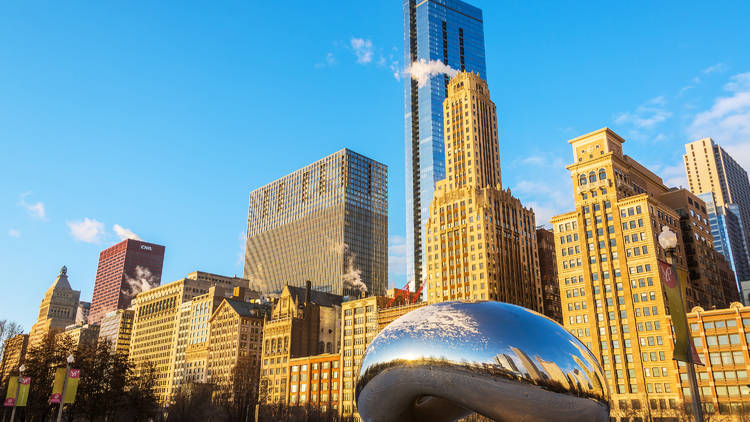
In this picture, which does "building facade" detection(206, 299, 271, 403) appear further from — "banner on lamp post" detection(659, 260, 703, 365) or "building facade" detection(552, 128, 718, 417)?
"banner on lamp post" detection(659, 260, 703, 365)

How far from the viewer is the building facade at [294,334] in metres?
147

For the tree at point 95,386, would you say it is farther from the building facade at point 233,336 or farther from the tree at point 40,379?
the building facade at point 233,336

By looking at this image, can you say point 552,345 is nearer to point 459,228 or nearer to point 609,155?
point 609,155

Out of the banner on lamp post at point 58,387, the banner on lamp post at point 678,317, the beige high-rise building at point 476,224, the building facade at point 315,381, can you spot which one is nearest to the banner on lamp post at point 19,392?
the banner on lamp post at point 58,387

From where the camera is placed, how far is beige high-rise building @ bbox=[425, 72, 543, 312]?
438 feet

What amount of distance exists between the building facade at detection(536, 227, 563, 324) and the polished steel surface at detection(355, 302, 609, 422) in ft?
447

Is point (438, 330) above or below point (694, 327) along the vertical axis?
below

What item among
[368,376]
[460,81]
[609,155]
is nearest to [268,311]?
[460,81]

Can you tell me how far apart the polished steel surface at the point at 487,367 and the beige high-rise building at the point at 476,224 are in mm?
111859

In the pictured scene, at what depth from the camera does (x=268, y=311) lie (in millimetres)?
174250

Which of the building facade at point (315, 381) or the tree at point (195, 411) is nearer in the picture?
the tree at point (195, 411)

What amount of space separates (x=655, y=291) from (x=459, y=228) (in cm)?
5089

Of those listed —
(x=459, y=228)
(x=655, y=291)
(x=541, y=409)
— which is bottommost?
(x=541, y=409)

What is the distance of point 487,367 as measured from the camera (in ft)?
42.2
